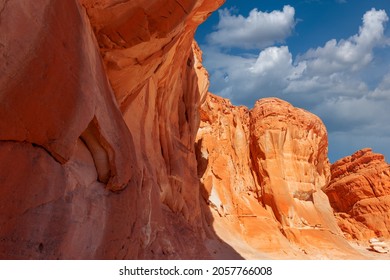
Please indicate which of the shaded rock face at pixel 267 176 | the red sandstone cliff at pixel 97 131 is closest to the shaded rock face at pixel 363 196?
the shaded rock face at pixel 267 176

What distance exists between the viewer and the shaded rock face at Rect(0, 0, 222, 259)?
3.80 meters

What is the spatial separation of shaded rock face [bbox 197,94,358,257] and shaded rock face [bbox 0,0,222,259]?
1387cm

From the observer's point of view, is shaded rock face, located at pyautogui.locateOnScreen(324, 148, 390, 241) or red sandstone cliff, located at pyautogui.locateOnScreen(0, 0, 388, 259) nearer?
red sandstone cliff, located at pyautogui.locateOnScreen(0, 0, 388, 259)

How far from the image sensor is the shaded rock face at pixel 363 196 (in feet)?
113

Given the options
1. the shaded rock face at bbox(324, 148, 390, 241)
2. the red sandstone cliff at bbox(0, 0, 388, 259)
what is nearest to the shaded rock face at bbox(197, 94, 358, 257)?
the red sandstone cliff at bbox(0, 0, 388, 259)

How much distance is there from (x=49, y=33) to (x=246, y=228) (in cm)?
2022

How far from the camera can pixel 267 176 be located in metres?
27.1

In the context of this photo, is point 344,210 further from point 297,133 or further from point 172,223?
point 172,223

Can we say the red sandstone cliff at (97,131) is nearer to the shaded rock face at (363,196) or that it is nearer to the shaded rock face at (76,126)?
the shaded rock face at (76,126)

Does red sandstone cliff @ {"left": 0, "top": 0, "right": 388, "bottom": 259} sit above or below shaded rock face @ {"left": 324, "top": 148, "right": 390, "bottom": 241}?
below

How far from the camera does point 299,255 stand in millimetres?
22453

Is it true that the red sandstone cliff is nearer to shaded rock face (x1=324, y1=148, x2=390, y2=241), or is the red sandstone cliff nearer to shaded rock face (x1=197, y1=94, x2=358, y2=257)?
shaded rock face (x1=197, y1=94, x2=358, y2=257)

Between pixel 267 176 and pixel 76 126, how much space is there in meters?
23.3
